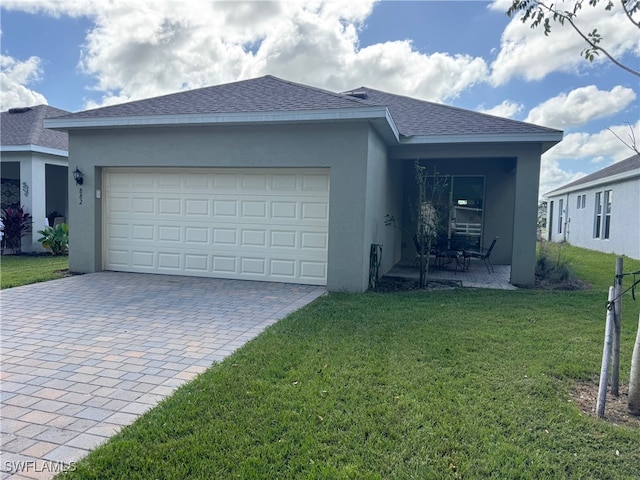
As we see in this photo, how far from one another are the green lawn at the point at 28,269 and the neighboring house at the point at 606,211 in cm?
1430

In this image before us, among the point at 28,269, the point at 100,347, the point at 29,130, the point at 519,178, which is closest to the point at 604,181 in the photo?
the point at 519,178

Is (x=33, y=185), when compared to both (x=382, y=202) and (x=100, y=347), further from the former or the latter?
(x=100, y=347)

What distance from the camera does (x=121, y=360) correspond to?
4.14 meters

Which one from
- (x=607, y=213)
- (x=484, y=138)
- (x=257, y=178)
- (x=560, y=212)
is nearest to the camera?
(x=257, y=178)

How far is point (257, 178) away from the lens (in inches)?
337

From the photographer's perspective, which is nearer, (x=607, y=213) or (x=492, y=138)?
(x=492, y=138)

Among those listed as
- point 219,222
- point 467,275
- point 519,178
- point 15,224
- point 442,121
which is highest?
point 442,121

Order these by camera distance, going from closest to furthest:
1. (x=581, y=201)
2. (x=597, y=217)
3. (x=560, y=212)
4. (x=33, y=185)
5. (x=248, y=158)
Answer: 1. (x=248, y=158)
2. (x=33, y=185)
3. (x=597, y=217)
4. (x=581, y=201)
5. (x=560, y=212)

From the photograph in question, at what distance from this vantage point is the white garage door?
8320 millimetres

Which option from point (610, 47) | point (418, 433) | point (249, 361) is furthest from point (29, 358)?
point (610, 47)

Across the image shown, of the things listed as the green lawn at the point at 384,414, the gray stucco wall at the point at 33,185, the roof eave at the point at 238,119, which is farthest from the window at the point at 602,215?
the gray stucco wall at the point at 33,185

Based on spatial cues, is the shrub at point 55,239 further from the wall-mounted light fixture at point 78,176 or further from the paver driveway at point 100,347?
the paver driveway at point 100,347

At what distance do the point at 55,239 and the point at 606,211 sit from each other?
2032 cm

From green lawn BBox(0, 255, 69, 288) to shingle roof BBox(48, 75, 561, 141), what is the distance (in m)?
3.29
